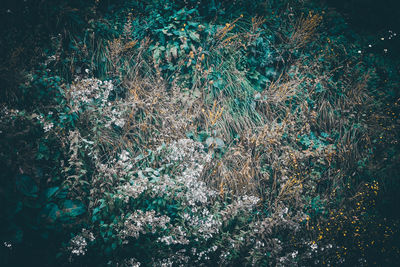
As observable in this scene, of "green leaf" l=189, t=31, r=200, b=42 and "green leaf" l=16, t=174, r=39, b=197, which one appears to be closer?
"green leaf" l=16, t=174, r=39, b=197

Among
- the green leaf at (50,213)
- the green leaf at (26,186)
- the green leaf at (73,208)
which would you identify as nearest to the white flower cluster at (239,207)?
the green leaf at (73,208)

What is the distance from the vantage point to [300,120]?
10.9 feet

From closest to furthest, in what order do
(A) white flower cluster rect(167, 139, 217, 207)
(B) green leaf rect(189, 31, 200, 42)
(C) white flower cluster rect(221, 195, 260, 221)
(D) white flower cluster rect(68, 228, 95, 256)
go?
(D) white flower cluster rect(68, 228, 95, 256) < (A) white flower cluster rect(167, 139, 217, 207) < (C) white flower cluster rect(221, 195, 260, 221) < (B) green leaf rect(189, 31, 200, 42)

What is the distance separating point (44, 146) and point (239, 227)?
85.8 inches

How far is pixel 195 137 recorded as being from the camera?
300 centimetres

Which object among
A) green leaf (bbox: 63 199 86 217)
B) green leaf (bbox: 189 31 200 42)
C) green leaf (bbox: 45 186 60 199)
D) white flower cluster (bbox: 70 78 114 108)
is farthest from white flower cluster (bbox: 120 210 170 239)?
green leaf (bbox: 189 31 200 42)

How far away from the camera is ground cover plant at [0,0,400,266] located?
2123mm

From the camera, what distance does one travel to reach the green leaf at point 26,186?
2.00 metres

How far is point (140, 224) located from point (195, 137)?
4.32 feet

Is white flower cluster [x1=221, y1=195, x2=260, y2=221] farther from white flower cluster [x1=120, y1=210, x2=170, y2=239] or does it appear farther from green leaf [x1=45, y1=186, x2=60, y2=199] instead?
green leaf [x1=45, y1=186, x2=60, y2=199]

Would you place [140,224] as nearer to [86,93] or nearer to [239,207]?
[239,207]

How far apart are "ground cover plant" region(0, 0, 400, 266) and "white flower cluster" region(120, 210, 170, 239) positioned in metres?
0.02

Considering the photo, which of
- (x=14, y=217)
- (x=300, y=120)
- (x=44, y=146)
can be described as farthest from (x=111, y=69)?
(x=300, y=120)

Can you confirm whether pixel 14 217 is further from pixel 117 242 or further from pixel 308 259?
pixel 308 259
